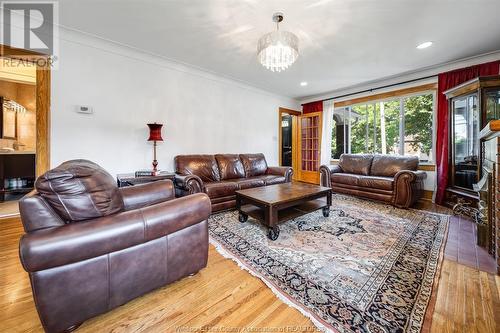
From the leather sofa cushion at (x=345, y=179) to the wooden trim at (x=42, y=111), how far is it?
181 inches

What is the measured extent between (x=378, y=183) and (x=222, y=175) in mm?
2741

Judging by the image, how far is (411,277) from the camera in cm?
150

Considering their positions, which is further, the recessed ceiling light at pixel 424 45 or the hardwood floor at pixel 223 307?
the recessed ceiling light at pixel 424 45

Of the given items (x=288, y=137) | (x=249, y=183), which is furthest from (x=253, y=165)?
(x=288, y=137)

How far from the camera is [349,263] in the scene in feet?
5.52

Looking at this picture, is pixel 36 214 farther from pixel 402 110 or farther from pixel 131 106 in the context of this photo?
pixel 402 110

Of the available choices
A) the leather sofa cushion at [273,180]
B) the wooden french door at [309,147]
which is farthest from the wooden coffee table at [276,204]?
the wooden french door at [309,147]

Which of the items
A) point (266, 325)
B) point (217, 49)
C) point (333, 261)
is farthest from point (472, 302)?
point (217, 49)

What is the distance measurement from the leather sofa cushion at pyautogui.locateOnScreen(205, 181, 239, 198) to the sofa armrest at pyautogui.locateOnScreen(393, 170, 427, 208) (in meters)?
2.59

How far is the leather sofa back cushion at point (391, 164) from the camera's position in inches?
142

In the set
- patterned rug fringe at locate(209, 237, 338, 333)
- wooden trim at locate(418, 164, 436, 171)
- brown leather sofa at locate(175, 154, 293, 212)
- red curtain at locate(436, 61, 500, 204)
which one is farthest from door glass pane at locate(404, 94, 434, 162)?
patterned rug fringe at locate(209, 237, 338, 333)

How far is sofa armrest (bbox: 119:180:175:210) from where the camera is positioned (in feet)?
5.25

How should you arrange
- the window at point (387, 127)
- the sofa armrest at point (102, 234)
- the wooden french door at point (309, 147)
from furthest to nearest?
the wooden french door at point (309, 147) < the window at point (387, 127) < the sofa armrest at point (102, 234)

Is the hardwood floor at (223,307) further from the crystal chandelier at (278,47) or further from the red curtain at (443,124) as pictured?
the red curtain at (443,124)
